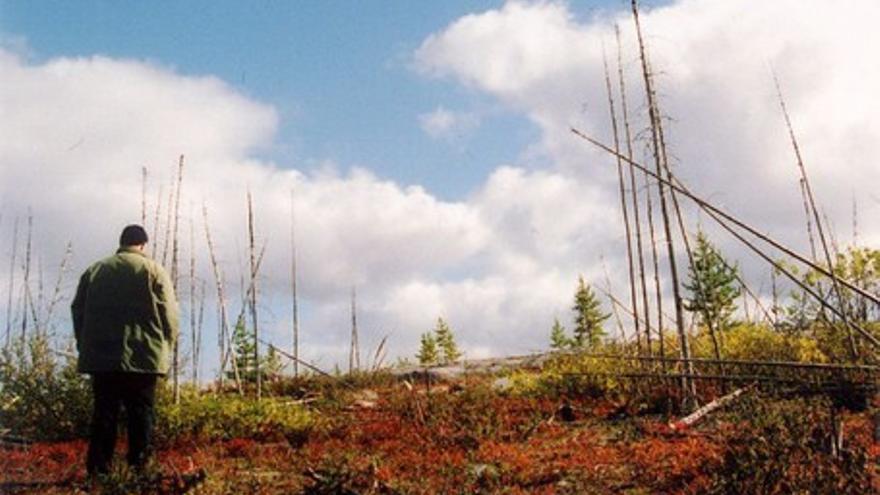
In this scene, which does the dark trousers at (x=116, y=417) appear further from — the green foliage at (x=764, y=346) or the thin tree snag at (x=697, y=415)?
the green foliage at (x=764, y=346)

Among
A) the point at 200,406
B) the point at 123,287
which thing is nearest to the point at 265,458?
the point at 200,406

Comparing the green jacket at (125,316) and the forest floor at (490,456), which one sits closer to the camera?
the forest floor at (490,456)

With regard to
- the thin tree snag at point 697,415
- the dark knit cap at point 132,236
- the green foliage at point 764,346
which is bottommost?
the thin tree snag at point 697,415

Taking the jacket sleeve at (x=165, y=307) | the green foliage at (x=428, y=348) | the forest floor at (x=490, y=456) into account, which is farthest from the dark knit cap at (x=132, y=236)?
the green foliage at (x=428, y=348)

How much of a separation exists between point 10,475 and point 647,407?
27.3ft

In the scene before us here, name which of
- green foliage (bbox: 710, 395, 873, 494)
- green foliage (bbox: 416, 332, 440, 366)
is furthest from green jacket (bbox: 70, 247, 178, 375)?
green foliage (bbox: 416, 332, 440, 366)

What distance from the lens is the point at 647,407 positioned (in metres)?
11.8

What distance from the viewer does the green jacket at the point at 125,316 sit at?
772 cm

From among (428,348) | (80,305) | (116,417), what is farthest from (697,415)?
(428,348)

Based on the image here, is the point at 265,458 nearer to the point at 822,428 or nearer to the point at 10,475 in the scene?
the point at 10,475

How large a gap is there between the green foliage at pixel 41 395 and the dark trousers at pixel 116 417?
3905 mm

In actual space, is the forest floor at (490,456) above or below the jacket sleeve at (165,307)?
below

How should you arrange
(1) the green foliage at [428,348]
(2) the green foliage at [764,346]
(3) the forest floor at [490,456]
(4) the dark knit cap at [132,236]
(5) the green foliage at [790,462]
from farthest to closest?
1. (1) the green foliage at [428,348]
2. (2) the green foliage at [764,346]
3. (4) the dark knit cap at [132,236]
4. (3) the forest floor at [490,456]
5. (5) the green foliage at [790,462]

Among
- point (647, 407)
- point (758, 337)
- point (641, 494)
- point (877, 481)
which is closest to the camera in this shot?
point (877, 481)
